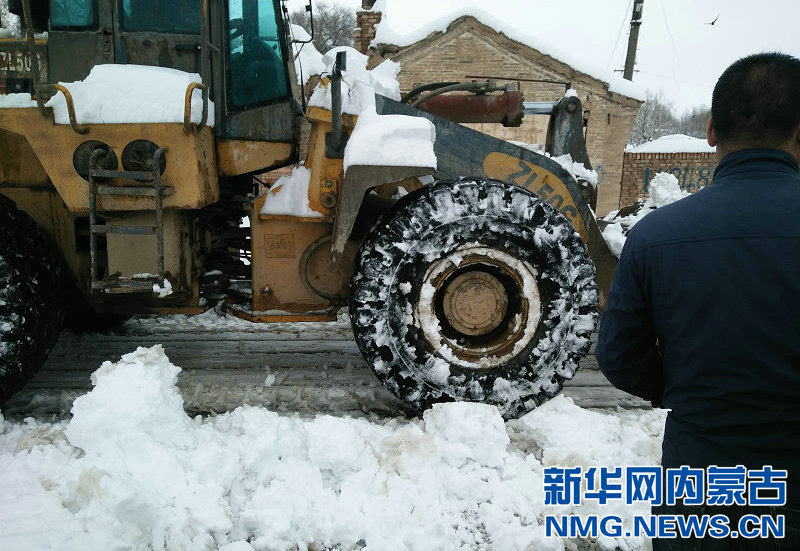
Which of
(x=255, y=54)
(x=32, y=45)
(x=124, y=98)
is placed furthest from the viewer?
(x=255, y=54)

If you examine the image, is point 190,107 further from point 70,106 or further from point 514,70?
point 514,70

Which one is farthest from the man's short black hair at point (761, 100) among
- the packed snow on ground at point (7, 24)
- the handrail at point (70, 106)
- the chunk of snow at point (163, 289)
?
the packed snow on ground at point (7, 24)

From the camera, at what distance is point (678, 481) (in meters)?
1.47

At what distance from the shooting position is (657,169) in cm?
1622

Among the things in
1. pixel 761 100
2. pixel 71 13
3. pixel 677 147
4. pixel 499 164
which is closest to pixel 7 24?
pixel 71 13

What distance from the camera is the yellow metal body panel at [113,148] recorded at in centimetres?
302

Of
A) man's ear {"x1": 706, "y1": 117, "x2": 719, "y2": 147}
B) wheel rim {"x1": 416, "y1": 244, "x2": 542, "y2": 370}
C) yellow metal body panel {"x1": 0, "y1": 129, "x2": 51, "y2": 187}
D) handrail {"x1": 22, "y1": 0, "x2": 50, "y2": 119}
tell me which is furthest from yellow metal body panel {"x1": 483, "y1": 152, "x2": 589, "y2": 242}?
yellow metal body panel {"x1": 0, "y1": 129, "x2": 51, "y2": 187}

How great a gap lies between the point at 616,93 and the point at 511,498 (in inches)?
601

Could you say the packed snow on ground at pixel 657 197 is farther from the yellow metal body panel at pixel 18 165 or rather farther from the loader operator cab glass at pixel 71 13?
the yellow metal body panel at pixel 18 165

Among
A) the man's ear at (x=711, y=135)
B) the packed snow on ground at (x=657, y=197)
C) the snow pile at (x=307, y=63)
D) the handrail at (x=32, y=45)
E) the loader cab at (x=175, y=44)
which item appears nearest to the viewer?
the man's ear at (x=711, y=135)

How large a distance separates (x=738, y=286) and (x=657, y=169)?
1663 centimetres

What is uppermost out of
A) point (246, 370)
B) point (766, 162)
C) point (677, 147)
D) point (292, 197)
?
point (677, 147)

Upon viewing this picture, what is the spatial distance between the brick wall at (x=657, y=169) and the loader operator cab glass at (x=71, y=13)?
15.2 metres

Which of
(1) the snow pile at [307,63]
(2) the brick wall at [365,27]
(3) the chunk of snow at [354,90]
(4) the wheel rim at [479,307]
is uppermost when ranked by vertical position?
(2) the brick wall at [365,27]
